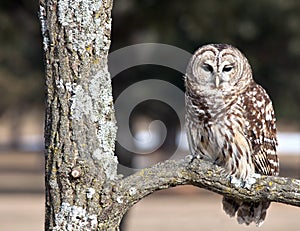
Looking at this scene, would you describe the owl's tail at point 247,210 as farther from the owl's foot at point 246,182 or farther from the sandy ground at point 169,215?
the sandy ground at point 169,215

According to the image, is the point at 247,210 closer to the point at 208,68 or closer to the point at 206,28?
the point at 208,68

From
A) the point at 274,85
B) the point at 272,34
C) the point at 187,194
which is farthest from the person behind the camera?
the point at 187,194

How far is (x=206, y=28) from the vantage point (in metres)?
13.4

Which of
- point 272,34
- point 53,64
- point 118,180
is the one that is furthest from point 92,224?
point 272,34

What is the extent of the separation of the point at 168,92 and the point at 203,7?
1518 centimetres

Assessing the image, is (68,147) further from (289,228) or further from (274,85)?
(274,85)

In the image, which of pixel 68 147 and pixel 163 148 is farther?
pixel 163 148

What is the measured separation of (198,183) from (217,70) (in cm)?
163

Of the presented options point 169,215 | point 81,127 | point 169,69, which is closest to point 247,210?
point 81,127

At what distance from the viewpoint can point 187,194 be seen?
1227 inches

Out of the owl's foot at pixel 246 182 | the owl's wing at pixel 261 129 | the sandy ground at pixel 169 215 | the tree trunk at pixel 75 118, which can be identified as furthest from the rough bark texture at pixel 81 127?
the sandy ground at pixel 169 215

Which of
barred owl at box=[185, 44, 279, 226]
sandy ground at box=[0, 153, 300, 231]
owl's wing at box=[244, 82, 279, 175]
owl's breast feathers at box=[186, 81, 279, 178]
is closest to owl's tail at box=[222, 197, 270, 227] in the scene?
barred owl at box=[185, 44, 279, 226]

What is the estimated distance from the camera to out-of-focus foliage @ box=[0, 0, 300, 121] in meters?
13.4

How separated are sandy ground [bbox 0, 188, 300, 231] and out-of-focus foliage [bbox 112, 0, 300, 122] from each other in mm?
3655
